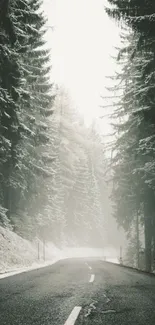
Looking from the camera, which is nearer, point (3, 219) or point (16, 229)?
point (3, 219)

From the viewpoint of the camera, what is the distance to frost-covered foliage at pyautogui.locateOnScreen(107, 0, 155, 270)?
495 inches

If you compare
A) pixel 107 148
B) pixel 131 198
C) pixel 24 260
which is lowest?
pixel 24 260

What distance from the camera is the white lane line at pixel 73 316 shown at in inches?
190

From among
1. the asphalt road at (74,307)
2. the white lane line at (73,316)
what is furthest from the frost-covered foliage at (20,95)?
the white lane line at (73,316)

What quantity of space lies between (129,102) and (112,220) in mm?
77130

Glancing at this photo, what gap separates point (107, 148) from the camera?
25.7 metres

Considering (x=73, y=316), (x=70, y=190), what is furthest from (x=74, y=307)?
(x=70, y=190)

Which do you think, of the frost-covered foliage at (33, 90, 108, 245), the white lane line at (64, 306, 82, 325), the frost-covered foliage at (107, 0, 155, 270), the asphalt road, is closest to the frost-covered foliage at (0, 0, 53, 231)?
the frost-covered foliage at (107, 0, 155, 270)

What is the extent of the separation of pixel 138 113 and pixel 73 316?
36.5 ft

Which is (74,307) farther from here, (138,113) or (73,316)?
(138,113)

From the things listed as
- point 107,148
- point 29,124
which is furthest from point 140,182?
point 29,124

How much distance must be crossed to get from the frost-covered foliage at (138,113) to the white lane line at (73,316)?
9349 mm

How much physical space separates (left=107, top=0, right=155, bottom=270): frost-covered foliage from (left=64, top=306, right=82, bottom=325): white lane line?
935 centimetres

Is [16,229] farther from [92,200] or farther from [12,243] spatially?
[92,200]
